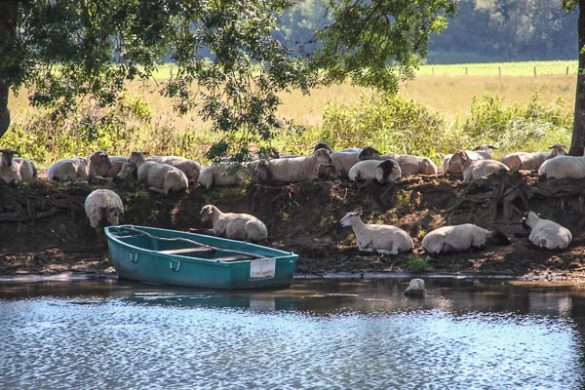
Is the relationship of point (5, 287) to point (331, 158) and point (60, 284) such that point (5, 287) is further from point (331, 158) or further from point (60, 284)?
point (331, 158)

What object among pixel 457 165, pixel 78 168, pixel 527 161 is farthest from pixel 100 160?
pixel 527 161

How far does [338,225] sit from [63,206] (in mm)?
5674

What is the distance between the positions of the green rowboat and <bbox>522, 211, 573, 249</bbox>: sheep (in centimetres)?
486

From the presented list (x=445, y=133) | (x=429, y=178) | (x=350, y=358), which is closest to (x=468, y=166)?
(x=429, y=178)

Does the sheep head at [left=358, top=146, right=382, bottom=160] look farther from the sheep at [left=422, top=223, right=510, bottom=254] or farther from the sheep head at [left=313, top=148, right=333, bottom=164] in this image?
the sheep at [left=422, top=223, right=510, bottom=254]

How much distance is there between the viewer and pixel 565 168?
78.5 feet

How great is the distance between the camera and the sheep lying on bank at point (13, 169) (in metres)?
25.0

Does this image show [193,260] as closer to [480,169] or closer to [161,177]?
[161,177]

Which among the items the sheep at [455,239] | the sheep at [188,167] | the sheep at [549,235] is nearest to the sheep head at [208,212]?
the sheep at [188,167]

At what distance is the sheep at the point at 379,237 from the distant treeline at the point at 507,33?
282 feet

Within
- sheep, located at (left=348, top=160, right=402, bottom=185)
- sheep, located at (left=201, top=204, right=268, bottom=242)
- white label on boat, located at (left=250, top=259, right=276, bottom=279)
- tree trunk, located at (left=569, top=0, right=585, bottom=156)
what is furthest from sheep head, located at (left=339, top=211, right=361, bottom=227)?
tree trunk, located at (left=569, top=0, right=585, bottom=156)

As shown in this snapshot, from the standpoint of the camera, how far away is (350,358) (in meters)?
15.4

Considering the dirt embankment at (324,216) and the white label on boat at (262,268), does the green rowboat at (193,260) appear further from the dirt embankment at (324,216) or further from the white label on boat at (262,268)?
the dirt embankment at (324,216)

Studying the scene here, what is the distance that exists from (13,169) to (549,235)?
11.2 metres
